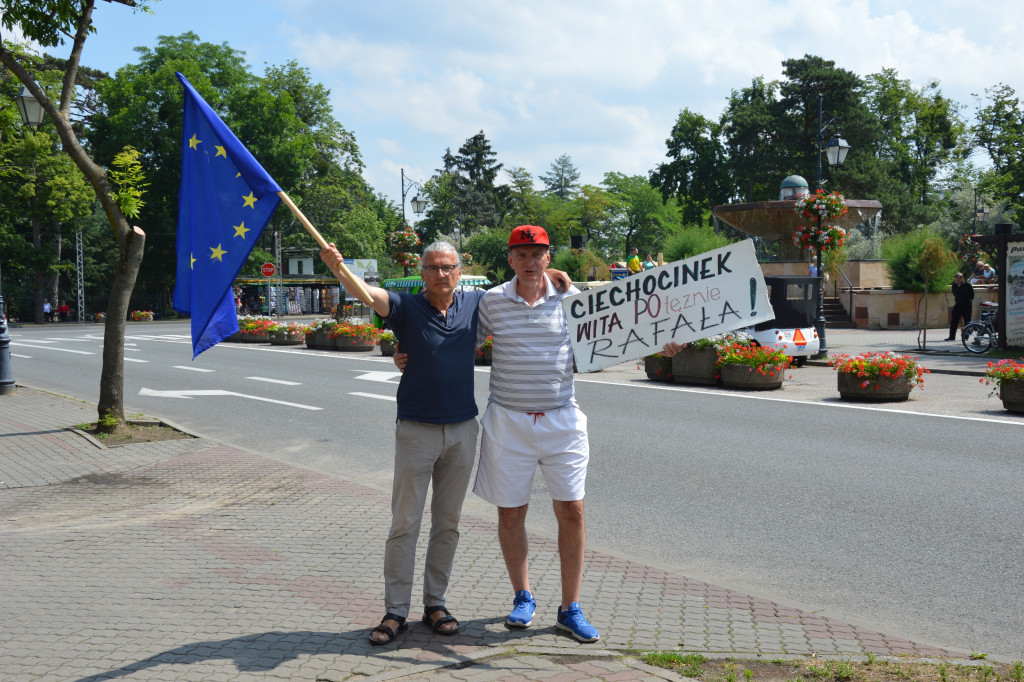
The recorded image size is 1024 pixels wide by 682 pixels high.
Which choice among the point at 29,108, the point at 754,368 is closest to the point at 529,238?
the point at 29,108

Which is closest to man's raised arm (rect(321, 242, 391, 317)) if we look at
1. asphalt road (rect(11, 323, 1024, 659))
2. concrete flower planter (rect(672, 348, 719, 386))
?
asphalt road (rect(11, 323, 1024, 659))

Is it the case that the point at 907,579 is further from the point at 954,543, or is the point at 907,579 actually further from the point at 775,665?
the point at 775,665

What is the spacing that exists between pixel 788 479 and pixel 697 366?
8625 mm

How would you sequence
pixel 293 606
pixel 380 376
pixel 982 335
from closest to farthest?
pixel 293 606 < pixel 380 376 < pixel 982 335

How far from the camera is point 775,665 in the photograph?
412 centimetres

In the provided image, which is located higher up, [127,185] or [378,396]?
[127,185]

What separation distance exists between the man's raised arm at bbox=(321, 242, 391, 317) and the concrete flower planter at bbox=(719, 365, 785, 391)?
12.6 m

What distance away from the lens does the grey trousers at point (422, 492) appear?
4520mm

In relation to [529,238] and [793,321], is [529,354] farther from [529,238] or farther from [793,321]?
[793,321]

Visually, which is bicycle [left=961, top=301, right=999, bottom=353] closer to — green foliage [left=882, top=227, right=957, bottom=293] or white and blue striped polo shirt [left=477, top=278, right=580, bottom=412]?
green foliage [left=882, top=227, right=957, bottom=293]

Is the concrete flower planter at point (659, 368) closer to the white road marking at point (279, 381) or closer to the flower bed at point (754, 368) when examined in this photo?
the flower bed at point (754, 368)

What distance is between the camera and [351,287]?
14.9 feet

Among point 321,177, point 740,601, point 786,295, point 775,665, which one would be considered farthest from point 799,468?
point 321,177

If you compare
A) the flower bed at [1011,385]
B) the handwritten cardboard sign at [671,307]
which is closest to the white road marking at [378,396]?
the flower bed at [1011,385]
